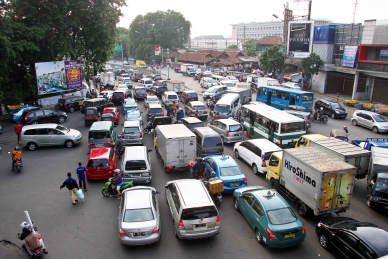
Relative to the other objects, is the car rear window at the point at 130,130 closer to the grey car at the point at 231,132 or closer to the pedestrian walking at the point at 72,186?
the grey car at the point at 231,132

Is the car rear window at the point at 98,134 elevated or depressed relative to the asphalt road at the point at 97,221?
elevated

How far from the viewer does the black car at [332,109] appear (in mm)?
29688

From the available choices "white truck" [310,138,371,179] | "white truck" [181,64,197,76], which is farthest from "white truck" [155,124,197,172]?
"white truck" [181,64,197,76]

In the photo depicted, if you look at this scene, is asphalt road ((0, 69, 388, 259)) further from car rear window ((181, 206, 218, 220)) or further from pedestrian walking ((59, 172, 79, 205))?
car rear window ((181, 206, 218, 220))

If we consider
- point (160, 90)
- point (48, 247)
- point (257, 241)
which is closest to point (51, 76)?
point (160, 90)

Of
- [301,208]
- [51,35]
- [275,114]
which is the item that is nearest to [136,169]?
[301,208]

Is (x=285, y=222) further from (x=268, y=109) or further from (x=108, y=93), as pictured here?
(x=108, y=93)

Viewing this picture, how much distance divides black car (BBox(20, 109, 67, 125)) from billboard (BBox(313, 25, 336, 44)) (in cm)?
3577

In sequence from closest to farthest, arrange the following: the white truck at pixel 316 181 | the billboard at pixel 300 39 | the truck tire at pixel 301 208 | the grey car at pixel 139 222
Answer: the grey car at pixel 139 222 → the white truck at pixel 316 181 → the truck tire at pixel 301 208 → the billboard at pixel 300 39

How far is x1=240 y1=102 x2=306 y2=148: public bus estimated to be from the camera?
19.2m

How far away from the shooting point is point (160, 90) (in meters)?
41.7

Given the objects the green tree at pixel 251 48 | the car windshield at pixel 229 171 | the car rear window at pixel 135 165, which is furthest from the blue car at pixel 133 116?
the green tree at pixel 251 48

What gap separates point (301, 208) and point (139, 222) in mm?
6339

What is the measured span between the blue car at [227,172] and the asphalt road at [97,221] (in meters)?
0.65
